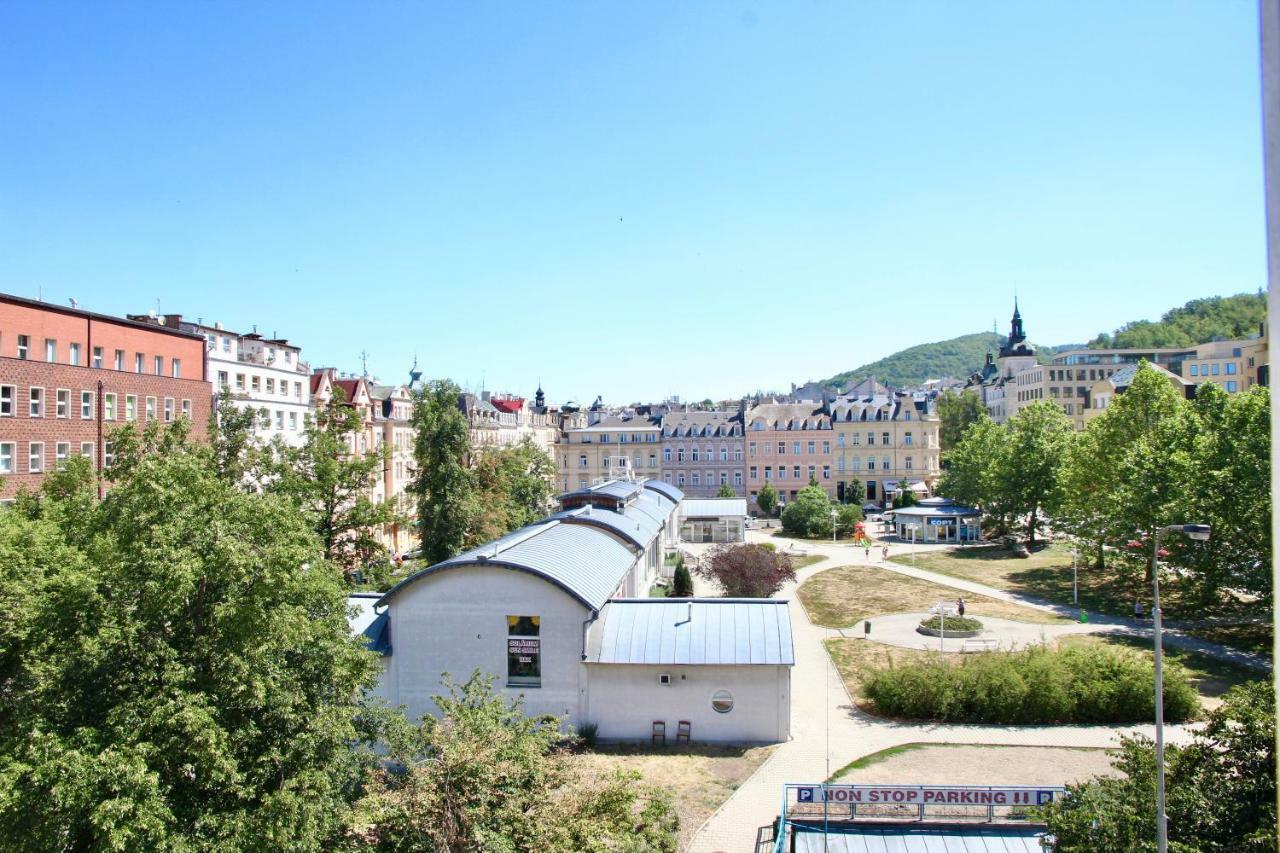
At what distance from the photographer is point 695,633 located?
2564 cm

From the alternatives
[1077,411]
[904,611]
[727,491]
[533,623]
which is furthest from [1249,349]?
[533,623]

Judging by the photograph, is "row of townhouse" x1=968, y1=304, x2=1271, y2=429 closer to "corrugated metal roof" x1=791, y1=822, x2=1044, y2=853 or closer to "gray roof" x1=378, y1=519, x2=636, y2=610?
"gray roof" x1=378, y1=519, x2=636, y2=610

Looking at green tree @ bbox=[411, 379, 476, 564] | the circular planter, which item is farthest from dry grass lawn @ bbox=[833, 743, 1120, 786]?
green tree @ bbox=[411, 379, 476, 564]

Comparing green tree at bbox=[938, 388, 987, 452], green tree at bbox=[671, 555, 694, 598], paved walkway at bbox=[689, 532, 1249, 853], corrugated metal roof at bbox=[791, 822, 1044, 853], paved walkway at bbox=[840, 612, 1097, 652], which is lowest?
paved walkway at bbox=[689, 532, 1249, 853]

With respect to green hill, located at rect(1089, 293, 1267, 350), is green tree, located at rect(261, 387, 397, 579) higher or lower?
lower

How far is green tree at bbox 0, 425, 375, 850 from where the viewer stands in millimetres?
12406

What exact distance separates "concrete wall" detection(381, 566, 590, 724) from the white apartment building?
26.0 metres

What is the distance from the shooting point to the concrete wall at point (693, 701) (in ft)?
80.5

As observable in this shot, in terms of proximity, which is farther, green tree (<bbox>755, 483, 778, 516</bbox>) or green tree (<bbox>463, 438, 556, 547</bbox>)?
green tree (<bbox>755, 483, 778, 516</bbox>)

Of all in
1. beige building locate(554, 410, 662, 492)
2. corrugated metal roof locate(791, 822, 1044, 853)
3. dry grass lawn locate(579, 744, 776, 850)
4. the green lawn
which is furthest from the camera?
beige building locate(554, 410, 662, 492)

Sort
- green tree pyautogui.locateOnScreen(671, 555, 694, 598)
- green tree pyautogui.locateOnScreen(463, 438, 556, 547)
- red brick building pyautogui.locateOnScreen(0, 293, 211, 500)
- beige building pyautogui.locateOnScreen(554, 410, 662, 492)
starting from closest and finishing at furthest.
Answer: red brick building pyautogui.locateOnScreen(0, 293, 211, 500), green tree pyautogui.locateOnScreen(671, 555, 694, 598), green tree pyautogui.locateOnScreen(463, 438, 556, 547), beige building pyautogui.locateOnScreen(554, 410, 662, 492)

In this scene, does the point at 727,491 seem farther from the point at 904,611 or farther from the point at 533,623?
the point at 533,623

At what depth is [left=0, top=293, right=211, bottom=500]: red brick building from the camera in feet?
117

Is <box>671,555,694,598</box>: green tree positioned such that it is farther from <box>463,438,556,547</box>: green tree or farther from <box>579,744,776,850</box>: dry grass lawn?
<box>579,744,776,850</box>: dry grass lawn
